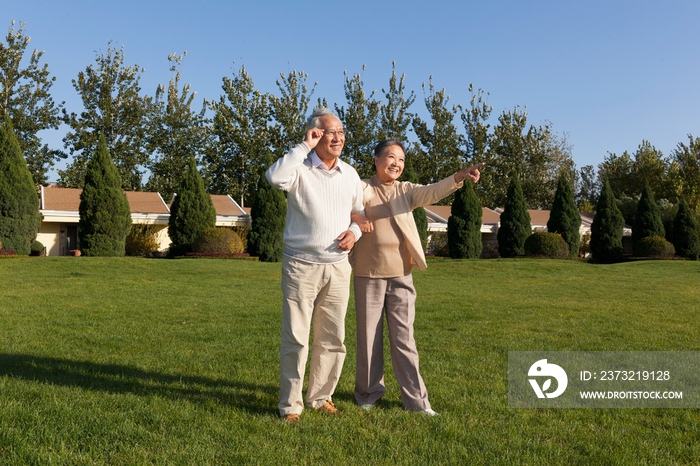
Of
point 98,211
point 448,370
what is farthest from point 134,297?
point 98,211

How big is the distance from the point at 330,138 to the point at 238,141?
33.1 m

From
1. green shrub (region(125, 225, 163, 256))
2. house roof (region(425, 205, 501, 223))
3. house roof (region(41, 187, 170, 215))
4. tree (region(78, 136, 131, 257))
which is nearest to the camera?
tree (region(78, 136, 131, 257))

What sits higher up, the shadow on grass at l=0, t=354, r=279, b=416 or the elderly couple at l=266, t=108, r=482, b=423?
the elderly couple at l=266, t=108, r=482, b=423

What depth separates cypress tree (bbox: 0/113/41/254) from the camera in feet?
65.0

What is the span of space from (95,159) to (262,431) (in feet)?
66.8

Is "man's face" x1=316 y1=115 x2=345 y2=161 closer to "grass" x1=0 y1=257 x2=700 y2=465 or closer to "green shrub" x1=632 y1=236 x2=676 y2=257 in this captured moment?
"grass" x1=0 y1=257 x2=700 y2=465

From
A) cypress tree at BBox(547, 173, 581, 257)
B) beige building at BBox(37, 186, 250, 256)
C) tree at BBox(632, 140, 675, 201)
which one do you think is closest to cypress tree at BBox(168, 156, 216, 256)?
beige building at BBox(37, 186, 250, 256)

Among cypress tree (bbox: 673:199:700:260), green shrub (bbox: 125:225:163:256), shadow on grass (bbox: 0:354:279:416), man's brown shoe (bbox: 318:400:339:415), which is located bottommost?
shadow on grass (bbox: 0:354:279:416)

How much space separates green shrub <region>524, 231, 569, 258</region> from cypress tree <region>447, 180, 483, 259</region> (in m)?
2.46

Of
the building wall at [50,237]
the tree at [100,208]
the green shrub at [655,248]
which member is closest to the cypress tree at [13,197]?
the tree at [100,208]

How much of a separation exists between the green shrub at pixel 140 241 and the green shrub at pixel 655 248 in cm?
2280

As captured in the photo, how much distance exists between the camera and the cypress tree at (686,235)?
30344 millimetres

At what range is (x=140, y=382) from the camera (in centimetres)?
455

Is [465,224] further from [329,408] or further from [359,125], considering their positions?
[329,408]
